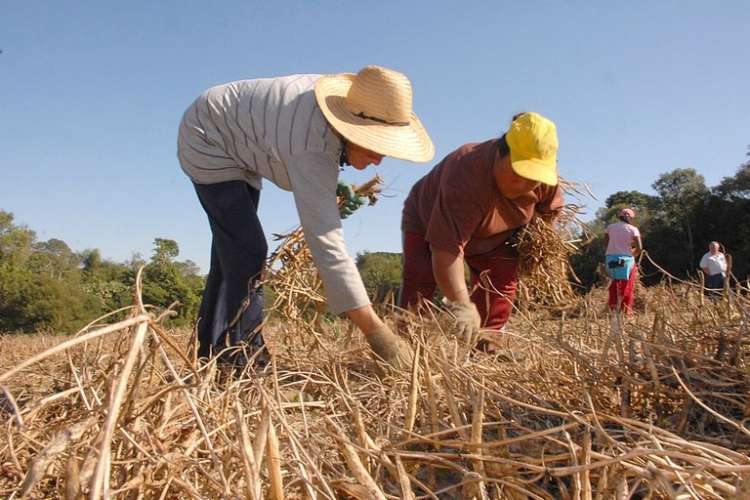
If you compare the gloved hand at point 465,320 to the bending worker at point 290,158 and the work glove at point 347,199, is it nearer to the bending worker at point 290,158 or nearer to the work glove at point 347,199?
the bending worker at point 290,158

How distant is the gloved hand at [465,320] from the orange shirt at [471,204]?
221mm

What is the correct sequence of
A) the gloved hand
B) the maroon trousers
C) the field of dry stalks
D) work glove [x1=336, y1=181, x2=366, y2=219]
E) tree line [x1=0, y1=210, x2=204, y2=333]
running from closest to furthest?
the field of dry stalks
the gloved hand
work glove [x1=336, y1=181, x2=366, y2=219]
the maroon trousers
tree line [x1=0, y1=210, x2=204, y2=333]

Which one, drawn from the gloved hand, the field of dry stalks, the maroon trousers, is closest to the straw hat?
the gloved hand

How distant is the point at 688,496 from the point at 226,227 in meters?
1.69

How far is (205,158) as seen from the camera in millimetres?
2018

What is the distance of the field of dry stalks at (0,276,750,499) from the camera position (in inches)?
27.4

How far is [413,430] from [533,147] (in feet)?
4.25

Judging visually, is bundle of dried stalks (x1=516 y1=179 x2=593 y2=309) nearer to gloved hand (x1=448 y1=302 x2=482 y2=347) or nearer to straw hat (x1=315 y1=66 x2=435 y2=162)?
gloved hand (x1=448 y1=302 x2=482 y2=347)

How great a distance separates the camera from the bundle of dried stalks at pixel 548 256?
9.35 ft

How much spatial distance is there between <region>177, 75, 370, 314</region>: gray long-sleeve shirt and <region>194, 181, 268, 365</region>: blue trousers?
64 mm

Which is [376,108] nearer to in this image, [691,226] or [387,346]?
[387,346]

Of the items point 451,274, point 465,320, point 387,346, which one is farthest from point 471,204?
point 387,346

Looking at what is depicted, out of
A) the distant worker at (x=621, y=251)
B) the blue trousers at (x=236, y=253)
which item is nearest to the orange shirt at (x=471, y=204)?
the blue trousers at (x=236, y=253)

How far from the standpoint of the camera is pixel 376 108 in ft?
6.13
